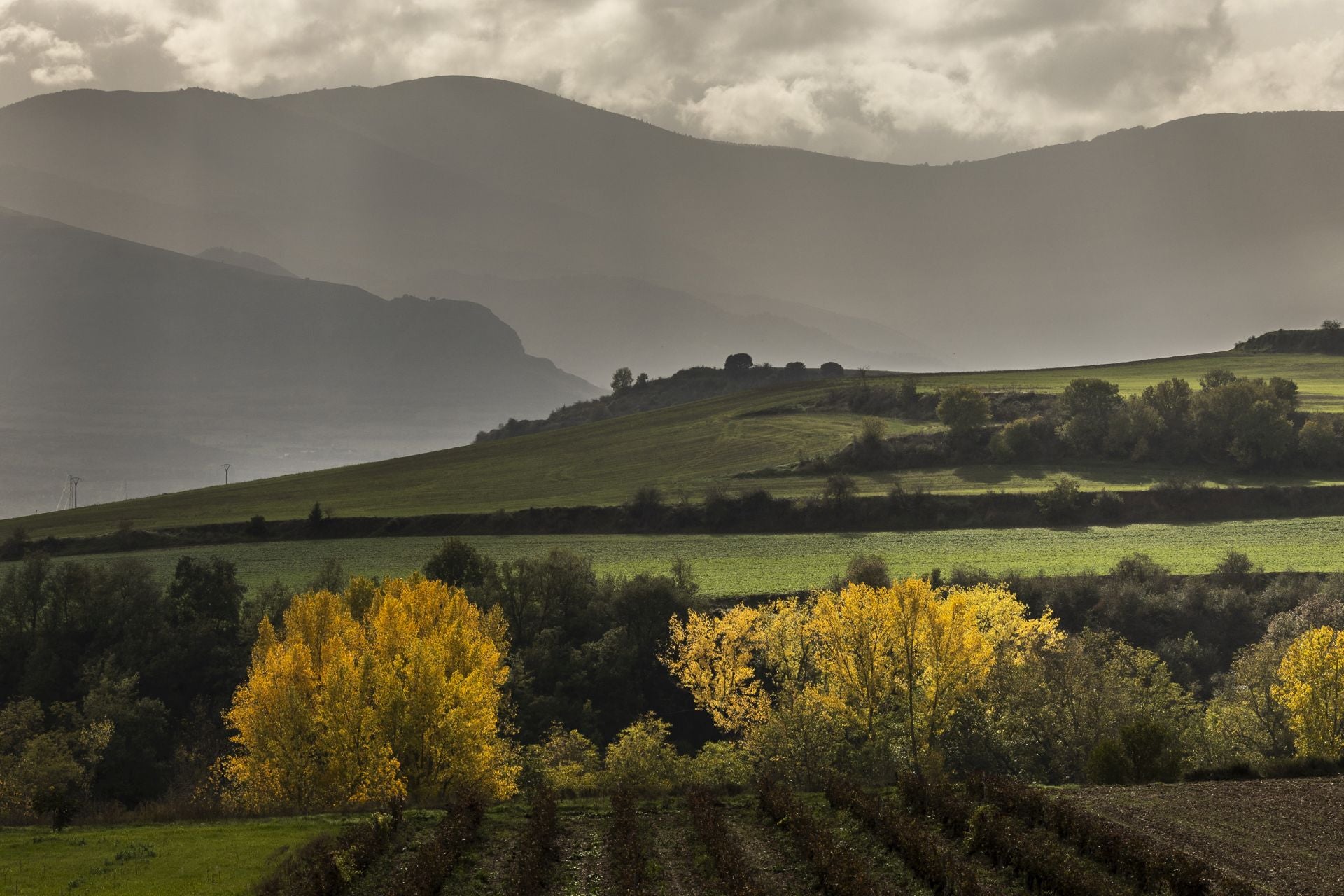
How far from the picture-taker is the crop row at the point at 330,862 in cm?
3045

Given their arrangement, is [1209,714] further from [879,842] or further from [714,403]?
[714,403]

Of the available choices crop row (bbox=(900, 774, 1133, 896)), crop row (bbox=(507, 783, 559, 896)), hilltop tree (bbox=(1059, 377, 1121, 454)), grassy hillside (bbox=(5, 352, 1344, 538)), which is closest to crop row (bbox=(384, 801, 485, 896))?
crop row (bbox=(507, 783, 559, 896))

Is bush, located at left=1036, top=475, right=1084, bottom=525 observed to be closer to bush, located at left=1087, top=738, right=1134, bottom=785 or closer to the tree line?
the tree line

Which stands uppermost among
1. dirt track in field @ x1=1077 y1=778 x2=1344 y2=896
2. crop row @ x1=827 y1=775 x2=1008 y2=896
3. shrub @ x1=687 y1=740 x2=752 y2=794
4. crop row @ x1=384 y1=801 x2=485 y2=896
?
crop row @ x1=384 y1=801 x2=485 y2=896

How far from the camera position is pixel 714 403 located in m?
177

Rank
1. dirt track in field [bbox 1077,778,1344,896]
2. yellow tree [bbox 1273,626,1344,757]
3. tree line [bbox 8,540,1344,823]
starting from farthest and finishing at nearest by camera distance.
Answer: yellow tree [bbox 1273,626,1344,757]
tree line [bbox 8,540,1344,823]
dirt track in field [bbox 1077,778,1344,896]

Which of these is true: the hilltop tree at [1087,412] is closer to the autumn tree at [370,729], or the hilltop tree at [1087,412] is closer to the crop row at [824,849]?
the autumn tree at [370,729]

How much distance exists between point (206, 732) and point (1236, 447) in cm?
10681

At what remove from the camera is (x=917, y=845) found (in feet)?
108

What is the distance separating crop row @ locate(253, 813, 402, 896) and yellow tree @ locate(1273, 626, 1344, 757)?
45.7 m

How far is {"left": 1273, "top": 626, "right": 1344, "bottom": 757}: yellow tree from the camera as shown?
174ft

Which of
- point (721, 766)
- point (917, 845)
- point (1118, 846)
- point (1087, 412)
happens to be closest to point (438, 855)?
point (917, 845)

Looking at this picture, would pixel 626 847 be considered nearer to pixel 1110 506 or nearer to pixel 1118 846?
pixel 1118 846

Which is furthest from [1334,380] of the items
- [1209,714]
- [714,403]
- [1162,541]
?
[1209,714]
